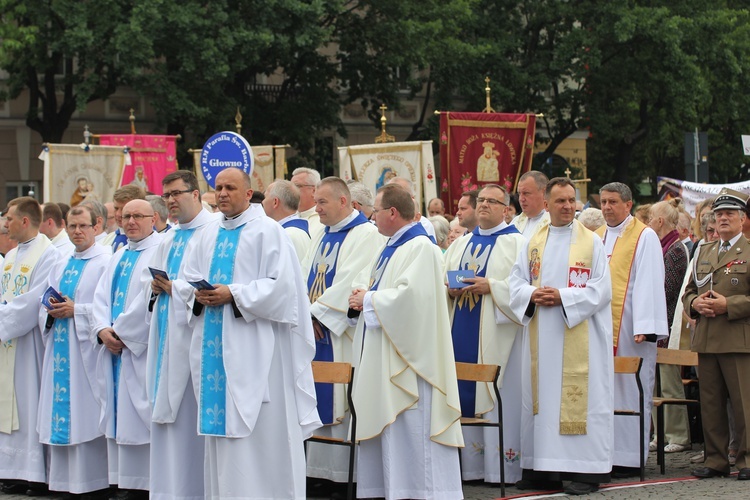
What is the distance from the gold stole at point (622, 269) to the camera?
383 inches

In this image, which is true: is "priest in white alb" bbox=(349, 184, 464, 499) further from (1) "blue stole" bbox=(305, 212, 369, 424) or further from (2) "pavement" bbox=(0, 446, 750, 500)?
(1) "blue stole" bbox=(305, 212, 369, 424)

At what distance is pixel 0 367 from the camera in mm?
9516

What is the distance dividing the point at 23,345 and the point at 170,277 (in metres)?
1.97

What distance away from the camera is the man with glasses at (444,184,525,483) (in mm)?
9117

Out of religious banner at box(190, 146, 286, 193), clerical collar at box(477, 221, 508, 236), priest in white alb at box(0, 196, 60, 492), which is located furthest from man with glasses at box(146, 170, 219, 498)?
religious banner at box(190, 146, 286, 193)

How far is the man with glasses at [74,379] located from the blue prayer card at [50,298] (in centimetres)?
3

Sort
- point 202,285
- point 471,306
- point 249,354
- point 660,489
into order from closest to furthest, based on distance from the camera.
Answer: point 202,285, point 249,354, point 660,489, point 471,306

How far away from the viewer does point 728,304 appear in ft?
29.2

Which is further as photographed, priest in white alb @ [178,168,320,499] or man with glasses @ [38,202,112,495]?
man with glasses @ [38,202,112,495]

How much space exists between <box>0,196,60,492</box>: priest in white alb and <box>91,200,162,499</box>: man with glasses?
2.38ft

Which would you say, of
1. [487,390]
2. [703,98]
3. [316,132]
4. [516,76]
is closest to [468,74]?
[516,76]

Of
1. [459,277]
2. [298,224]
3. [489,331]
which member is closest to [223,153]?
[298,224]

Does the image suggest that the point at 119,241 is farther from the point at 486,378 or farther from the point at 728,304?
the point at 728,304

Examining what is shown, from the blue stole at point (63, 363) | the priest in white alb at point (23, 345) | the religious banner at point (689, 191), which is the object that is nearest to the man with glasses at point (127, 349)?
the blue stole at point (63, 363)
